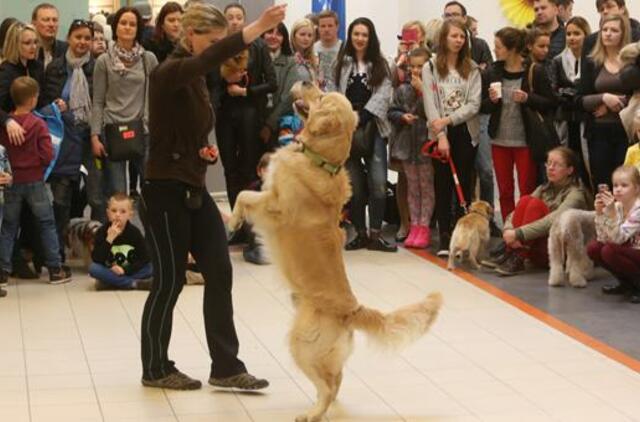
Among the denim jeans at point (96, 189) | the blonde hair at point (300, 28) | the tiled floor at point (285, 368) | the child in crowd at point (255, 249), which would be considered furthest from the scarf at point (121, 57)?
the tiled floor at point (285, 368)

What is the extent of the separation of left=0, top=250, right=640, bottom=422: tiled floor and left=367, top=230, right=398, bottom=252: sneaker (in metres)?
1.25

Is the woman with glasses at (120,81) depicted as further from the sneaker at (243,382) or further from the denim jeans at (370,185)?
the sneaker at (243,382)

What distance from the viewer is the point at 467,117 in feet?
26.7

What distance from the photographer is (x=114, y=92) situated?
25.3 feet

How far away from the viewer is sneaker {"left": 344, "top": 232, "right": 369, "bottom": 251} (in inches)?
334

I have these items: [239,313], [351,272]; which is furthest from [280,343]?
[351,272]

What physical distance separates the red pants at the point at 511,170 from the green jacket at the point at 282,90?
1.66 metres

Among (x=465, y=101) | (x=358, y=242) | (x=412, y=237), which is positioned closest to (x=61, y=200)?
(x=358, y=242)

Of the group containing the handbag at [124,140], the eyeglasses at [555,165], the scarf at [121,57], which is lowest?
the eyeglasses at [555,165]

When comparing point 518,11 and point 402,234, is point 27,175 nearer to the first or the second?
point 402,234

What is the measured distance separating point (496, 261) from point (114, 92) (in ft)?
9.96

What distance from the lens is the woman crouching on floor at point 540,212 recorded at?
7508 mm

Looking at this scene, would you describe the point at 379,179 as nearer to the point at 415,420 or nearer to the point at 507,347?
the point at 507,347

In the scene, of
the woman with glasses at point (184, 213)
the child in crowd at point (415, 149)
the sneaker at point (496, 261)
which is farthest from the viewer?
the child in crowd at point (415, 149)
